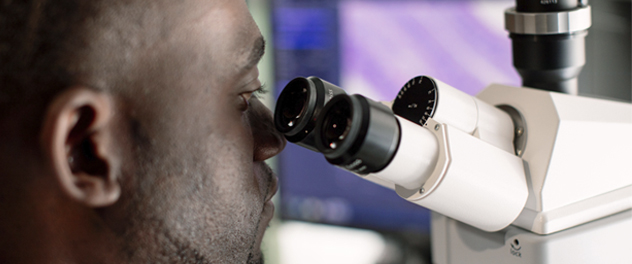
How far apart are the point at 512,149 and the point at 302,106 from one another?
29 cm

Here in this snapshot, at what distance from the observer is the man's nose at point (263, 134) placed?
0.77 meters

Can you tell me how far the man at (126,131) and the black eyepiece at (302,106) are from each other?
0.18 ft

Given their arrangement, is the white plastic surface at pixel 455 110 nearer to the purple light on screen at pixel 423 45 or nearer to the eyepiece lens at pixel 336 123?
the eyepiece lens at pixel 336 123

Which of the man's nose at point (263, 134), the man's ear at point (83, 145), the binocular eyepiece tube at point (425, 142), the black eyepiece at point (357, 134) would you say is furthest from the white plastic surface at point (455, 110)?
the man's ear at point (83, 145)

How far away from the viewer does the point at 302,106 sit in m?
0.71

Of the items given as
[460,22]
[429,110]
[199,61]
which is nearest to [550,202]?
[429,110]

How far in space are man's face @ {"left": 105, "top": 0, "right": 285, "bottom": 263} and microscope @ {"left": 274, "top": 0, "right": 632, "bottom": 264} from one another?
75mm

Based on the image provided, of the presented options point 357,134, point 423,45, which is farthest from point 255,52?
point 423,45

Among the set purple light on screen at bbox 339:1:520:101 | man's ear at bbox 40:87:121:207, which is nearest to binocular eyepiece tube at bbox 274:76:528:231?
man's ear at bbox 40:87:121:207

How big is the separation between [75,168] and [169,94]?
142 millimetres

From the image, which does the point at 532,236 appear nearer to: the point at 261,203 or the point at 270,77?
the point at 261,203

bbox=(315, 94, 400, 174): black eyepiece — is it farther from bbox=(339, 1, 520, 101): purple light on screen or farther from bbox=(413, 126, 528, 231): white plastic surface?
bbox=(339, 1, 520, 101): purple light on screen

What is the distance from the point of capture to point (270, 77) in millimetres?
1761

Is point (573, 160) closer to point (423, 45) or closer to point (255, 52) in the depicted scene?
point (255, 52)
